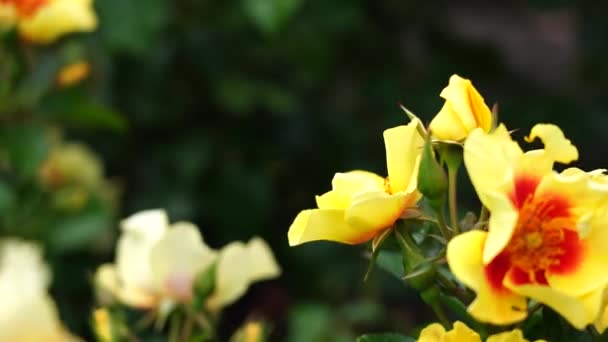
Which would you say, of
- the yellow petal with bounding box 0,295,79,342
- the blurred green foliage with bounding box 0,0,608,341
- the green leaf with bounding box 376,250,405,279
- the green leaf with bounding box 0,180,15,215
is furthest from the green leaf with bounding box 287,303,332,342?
the yellow petal with bounding box 0,295,79,342

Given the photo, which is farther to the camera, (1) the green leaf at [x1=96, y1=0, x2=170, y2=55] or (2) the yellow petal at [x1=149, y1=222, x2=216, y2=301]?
(1) the green leaf at [x1=96, y1=0, x2=170, y2=55]

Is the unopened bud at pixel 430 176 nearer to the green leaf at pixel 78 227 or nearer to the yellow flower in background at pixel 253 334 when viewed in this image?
the yellow flower in background at pixel 253 334

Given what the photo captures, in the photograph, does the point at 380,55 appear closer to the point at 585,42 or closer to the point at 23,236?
the point at 585,42

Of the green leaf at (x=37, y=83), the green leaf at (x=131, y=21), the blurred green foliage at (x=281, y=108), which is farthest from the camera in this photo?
the blurred green foliage at (x=281, y=108)

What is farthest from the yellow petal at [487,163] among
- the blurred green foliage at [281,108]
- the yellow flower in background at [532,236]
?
the blurred green foliage at [281,108]

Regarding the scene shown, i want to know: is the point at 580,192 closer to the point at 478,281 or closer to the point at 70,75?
the point at 478,281

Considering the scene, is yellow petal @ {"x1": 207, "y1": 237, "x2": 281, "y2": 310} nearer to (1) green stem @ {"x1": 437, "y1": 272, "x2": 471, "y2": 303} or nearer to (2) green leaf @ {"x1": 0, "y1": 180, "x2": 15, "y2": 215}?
(1) green stem @ {"x1": 437, "y1": 272, "x2": 471, "y2": 303}

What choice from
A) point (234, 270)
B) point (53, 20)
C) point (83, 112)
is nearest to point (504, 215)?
point (234, 270)

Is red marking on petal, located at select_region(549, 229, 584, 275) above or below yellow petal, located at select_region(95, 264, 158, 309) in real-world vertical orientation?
below

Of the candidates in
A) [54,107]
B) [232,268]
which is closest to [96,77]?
[54,107]
